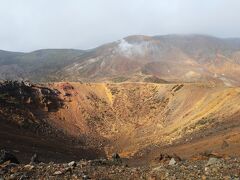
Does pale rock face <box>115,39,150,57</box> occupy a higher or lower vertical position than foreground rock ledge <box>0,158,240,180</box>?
higher

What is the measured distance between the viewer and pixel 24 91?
6222 centimetres

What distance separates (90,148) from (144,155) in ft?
37.7

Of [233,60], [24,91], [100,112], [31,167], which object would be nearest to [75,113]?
[100,112]

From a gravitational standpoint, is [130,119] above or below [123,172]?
below

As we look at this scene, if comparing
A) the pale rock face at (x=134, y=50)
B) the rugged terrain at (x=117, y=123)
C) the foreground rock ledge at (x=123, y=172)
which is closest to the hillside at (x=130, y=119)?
the rugged terrain at (x=117, y=123)

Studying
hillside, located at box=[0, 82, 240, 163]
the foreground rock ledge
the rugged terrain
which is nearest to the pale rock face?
hillside, located at box=[0, 82, 240, 163]

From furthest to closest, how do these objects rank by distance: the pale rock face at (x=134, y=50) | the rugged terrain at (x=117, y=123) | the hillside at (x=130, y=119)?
the pale rock face at (x=134, y=50), the hillside at (x=130, y=119), the rugged terrain at (x=117, y=123)

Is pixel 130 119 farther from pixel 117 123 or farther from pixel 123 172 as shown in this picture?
pixel 123 172

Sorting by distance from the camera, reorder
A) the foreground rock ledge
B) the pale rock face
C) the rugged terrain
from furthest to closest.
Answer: the pale rock face
the rugged terrain
the foreground rock ledge

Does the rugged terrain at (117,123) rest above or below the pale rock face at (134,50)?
below

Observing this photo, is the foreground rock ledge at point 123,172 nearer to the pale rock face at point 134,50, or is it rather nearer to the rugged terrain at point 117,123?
the rugged terrain at point 117,123

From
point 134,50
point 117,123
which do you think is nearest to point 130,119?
point 117,123

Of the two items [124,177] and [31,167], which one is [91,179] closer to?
[124,177]

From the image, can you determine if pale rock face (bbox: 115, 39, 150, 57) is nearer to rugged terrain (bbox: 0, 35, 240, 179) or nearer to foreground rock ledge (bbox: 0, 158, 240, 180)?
rugged terrain (bbox: 0, 35, 240, 179)
